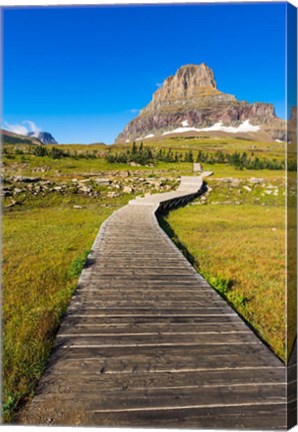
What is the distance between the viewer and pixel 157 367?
3.51m

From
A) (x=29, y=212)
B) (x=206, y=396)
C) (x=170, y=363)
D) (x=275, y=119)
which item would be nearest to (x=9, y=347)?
(x=170, y=363)

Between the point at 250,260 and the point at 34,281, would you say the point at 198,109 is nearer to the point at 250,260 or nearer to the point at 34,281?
the point at 250,260

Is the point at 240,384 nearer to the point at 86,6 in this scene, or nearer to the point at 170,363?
the point at 170,363

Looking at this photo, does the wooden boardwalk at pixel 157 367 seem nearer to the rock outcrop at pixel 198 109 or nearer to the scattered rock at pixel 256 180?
the rock outcrop at pixel 198 109

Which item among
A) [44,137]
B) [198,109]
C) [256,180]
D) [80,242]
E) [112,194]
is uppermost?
[198,109]

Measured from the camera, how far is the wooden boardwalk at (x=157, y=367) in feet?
9.82

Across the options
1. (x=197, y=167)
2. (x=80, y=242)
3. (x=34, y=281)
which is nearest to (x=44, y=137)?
(x=34, y=281)

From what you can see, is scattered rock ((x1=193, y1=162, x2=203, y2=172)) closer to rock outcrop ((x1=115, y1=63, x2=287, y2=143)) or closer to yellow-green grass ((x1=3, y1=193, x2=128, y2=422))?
rock outcrop ((x1=115, y1=63, x2=287, y2=143))

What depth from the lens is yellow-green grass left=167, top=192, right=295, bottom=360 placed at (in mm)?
5543

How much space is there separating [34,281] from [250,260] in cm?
538

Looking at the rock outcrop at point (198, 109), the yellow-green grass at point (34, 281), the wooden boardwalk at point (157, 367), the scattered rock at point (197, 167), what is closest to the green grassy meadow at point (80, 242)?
the yellow-green grass at point (34, 281)

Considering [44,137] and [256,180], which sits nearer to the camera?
[44,137]

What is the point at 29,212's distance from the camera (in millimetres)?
10609

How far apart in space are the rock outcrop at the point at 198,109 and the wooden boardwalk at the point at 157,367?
2791 mm
